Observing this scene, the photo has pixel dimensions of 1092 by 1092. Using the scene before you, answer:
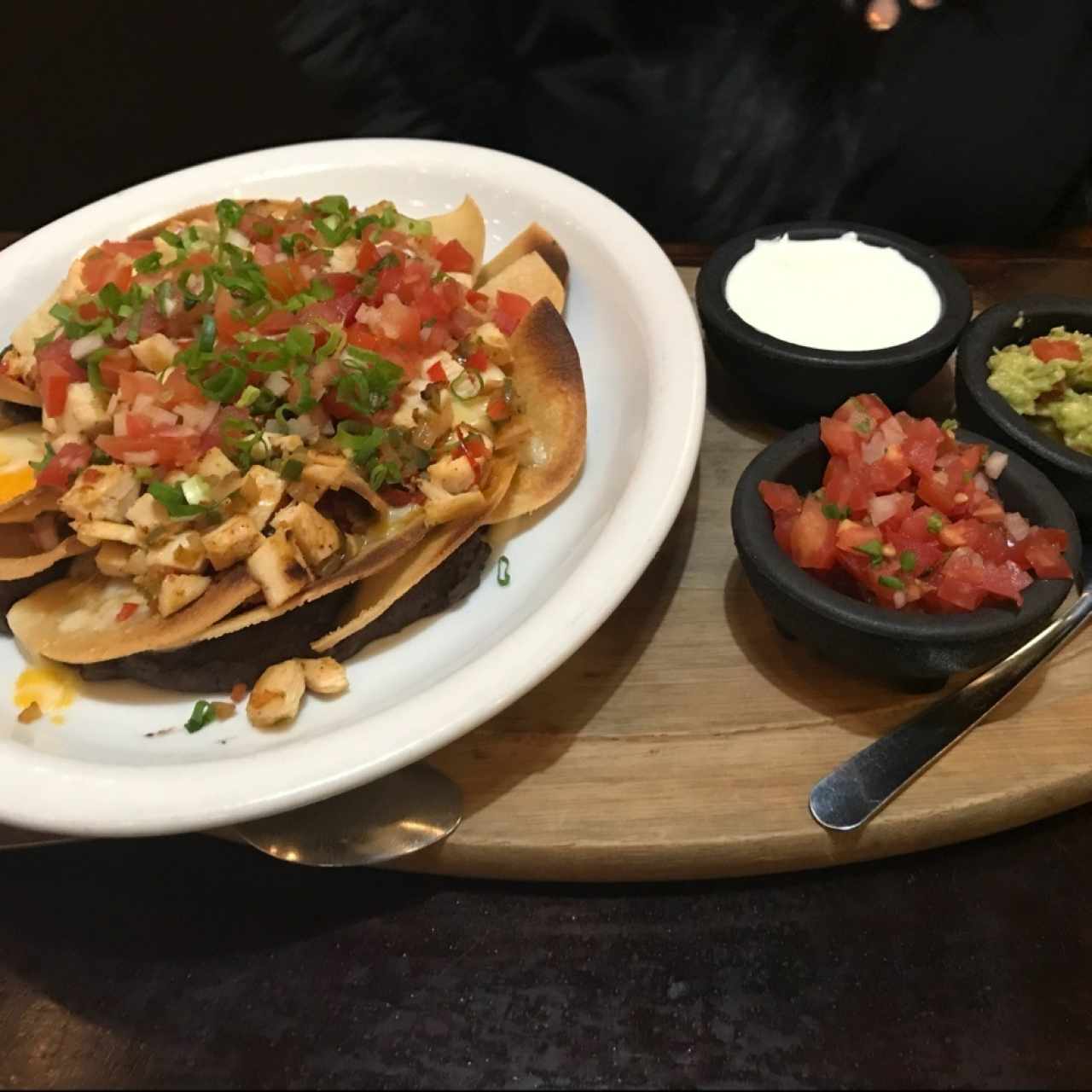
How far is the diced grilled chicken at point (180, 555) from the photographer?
1520 mm

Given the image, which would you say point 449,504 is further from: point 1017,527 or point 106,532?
point 1017,527

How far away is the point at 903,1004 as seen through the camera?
1.09 metres

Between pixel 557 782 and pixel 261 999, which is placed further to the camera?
pixel 557 782

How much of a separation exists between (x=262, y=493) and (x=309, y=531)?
112mm

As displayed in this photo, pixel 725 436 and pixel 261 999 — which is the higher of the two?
pixel 261 999

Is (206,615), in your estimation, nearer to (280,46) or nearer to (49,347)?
(49,347)

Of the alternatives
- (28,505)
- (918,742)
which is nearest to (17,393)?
(28,505)

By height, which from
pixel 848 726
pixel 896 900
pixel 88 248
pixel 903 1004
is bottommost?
pixel 896 900

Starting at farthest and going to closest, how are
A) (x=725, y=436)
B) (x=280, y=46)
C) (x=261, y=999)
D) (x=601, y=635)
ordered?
(x=280, y=46) < (x=725, y=436) < (x=601, y=635) < (x=261, y=999)

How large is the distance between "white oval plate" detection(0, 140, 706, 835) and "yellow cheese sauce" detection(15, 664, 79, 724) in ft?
0.06

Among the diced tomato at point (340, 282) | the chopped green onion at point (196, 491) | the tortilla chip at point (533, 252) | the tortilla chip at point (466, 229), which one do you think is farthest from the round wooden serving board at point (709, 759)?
the tortilla chip at point (466, 229)

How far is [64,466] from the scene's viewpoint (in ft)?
5.35

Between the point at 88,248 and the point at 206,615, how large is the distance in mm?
1201

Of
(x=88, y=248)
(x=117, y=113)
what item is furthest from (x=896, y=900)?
(x=117, y=113)
